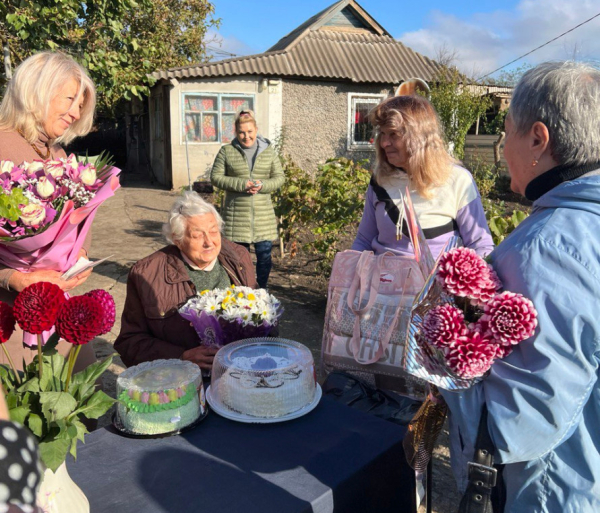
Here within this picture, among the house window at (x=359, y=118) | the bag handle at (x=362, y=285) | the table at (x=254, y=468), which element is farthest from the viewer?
the house window at (x=359, y=118)

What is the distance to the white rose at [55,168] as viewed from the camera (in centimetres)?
179

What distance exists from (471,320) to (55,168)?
1.43 metres

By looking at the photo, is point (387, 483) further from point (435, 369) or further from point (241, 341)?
point (241, 341)

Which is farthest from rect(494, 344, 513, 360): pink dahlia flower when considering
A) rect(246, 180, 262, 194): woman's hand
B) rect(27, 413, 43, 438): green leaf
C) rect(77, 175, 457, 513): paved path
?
rect(246, 180, 262, 194): woman's hand

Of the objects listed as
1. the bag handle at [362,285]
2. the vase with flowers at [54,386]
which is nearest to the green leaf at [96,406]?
the vase with flowers at [54,386]

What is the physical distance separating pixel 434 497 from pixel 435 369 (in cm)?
178

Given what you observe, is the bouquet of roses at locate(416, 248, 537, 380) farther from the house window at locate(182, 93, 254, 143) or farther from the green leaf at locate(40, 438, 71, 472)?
the house window at locate(182, 93, 254, 143)

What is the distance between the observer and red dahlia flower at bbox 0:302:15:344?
3.78 ft

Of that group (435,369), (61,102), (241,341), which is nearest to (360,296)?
(241,341)

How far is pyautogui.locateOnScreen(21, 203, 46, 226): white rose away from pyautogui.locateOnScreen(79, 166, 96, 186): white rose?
0.16m

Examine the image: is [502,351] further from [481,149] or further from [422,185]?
[481,149]

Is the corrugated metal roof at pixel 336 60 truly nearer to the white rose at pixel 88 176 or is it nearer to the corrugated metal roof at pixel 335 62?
the corrugated metal roof at pixel 335 62

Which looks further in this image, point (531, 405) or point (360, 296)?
point (360, 296)

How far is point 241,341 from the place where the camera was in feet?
6.36
